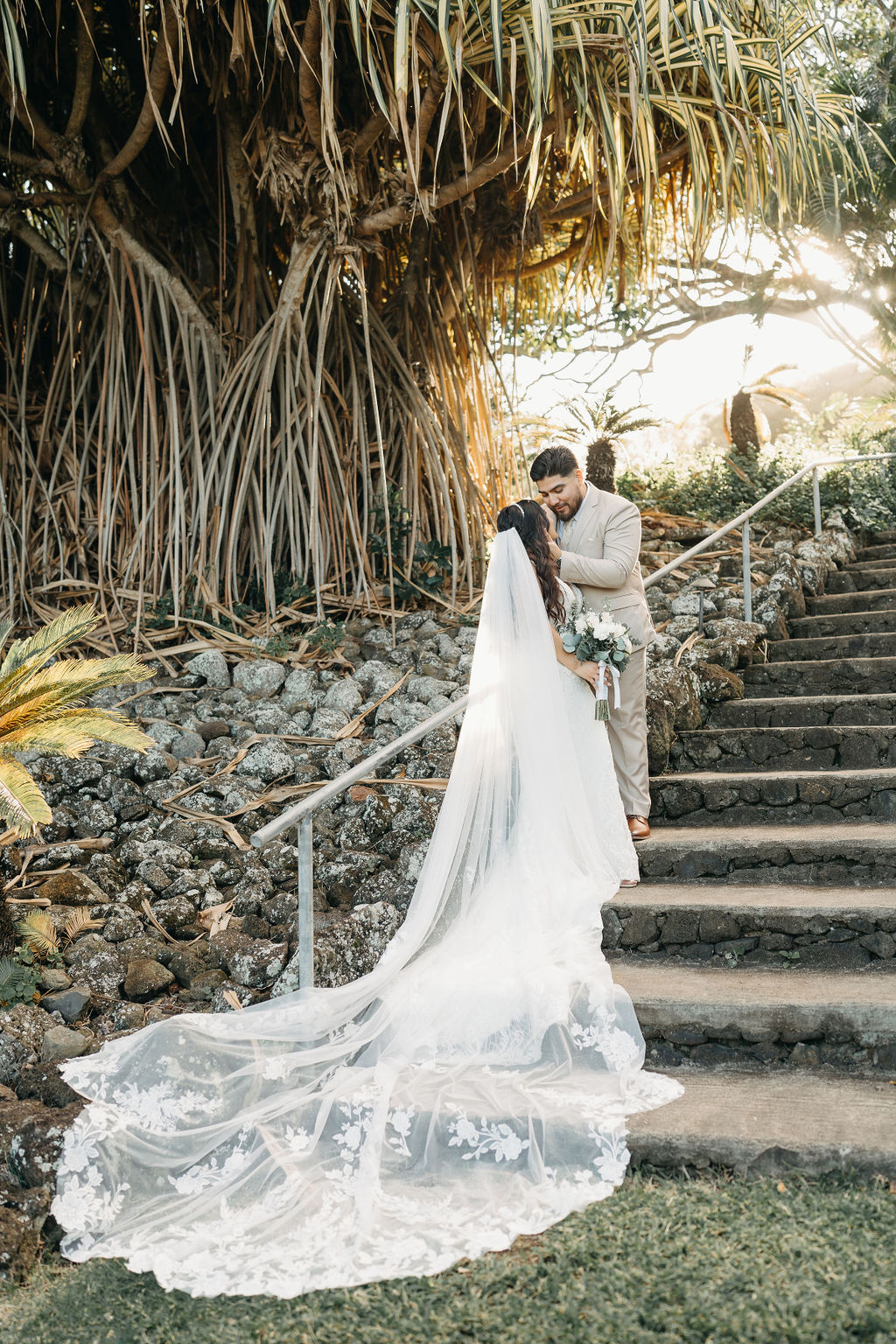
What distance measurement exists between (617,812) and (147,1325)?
2.20 meters

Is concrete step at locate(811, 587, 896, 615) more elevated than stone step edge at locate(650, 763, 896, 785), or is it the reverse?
concrete step at locate(811, 587, 896, 615)

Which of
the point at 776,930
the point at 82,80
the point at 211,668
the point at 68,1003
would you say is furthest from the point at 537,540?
the point at 82,80

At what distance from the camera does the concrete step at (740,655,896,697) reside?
515 cm

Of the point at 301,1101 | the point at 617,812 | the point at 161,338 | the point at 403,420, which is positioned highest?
the point at 161,338

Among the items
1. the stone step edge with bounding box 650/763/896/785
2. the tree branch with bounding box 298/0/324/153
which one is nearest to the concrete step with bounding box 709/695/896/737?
the stone step edge with bounding box 650/763/896/785

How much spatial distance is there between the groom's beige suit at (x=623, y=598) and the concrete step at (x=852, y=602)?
2094 millimetres

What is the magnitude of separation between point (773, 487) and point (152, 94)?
526 centimetres

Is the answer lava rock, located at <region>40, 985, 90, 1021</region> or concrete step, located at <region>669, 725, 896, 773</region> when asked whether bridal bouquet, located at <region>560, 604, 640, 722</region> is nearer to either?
concrete step, located at <region>669, 725, 896, 773</region>

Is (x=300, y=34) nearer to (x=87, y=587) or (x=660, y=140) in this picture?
(x=660, y=140)

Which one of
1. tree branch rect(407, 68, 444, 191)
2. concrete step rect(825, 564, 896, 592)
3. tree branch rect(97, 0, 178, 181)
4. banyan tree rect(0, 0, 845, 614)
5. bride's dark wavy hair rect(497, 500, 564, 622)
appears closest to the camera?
bride's dark wavy hair rect(497, 500, 564, 622)

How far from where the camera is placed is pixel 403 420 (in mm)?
6090

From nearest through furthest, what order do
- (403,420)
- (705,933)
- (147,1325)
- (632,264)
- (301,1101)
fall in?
(147,1325) → (301,1101) → (705,933) → (403,420) → (632,264)

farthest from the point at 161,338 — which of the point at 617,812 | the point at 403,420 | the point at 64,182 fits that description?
the point at 617,812

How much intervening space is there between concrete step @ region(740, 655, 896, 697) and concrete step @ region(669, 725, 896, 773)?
0.61m
